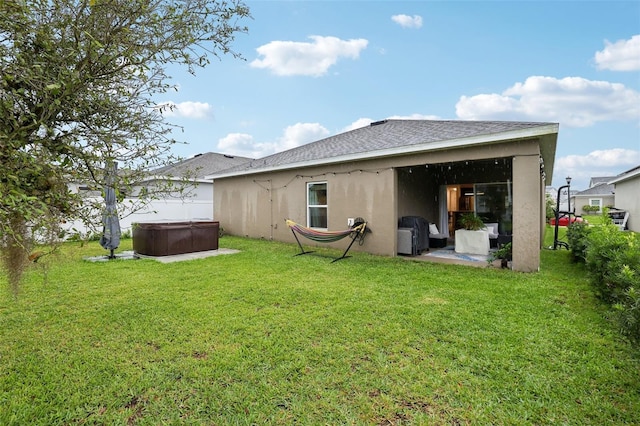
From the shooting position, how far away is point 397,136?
27.0 feet

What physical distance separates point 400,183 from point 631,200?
13955mm

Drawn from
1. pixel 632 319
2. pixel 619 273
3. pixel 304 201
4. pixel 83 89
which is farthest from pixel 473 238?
pixel 83 89

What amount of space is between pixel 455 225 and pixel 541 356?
31.1ft

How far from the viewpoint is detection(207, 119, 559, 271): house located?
568cm

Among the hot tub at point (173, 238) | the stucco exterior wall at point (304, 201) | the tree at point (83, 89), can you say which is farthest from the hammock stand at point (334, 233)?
the tree at point (83, 89)

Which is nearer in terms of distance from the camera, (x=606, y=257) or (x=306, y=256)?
(x=606, y=257)

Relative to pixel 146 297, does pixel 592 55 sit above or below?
above

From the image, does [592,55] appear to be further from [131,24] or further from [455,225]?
[131,24]

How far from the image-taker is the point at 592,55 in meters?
9.99

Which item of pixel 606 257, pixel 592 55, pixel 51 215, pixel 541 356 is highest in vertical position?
pixel 592 55

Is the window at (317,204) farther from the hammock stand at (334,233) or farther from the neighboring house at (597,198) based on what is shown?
the neighboring house at (597,198)

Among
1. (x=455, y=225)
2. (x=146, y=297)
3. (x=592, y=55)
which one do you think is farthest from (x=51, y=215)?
(x=592, y=55)

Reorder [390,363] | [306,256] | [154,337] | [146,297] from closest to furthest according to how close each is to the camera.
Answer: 1. [390,363]
2. [154,337]
3. [146,297]
4. [306,256]

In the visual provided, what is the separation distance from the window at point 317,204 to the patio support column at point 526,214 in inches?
182
